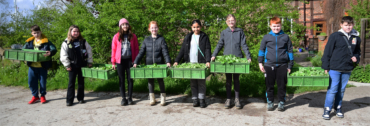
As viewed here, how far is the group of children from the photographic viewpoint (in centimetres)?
453

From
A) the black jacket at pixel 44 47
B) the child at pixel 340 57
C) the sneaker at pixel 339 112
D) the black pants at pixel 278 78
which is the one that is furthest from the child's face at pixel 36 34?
the sneaker at pixel 339 112

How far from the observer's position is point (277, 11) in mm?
6746

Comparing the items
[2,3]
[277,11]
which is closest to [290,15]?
[277,11]

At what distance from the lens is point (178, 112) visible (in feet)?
16.8

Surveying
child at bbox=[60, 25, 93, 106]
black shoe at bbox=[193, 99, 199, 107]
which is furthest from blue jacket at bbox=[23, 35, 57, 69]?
black shoe at bbox=[193, 99, 199, 107]

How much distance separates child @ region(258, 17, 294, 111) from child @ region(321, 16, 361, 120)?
25.2 inches

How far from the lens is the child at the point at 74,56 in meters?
5.71

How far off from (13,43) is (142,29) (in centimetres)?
870

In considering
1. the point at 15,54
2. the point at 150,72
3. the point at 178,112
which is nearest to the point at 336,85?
the point at 178,112

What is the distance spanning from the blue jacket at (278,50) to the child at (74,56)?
3.94m

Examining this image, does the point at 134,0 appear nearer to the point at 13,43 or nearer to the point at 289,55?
the point at 289,55

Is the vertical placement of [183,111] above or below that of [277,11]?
below

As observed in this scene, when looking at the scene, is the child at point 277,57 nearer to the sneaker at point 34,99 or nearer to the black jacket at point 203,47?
the black jacket at point 203,47

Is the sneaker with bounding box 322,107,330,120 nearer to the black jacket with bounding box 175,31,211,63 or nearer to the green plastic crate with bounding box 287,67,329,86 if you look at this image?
the green plastic crate with bounding box 287,67,329,86
